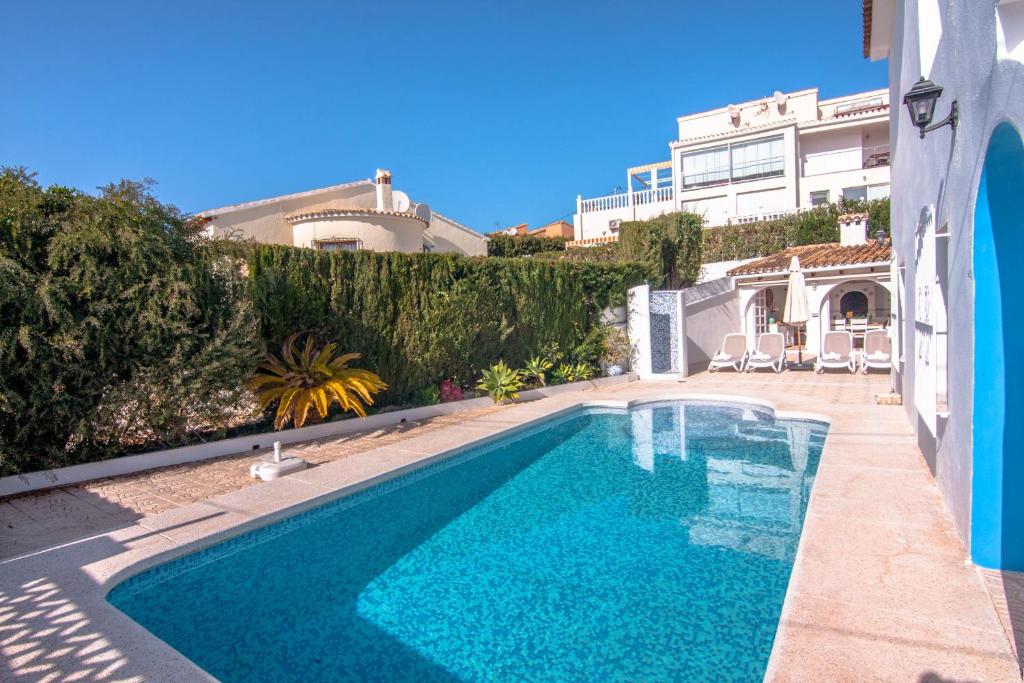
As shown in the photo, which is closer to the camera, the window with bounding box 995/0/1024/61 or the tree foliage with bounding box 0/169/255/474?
the window with bounding box 995/0/1024/61

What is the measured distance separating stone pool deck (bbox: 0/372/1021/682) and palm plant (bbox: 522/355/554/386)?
5693 mm

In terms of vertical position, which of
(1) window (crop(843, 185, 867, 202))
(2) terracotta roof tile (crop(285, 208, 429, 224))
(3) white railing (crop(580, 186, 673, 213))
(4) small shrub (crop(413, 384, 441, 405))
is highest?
(3) white railing (crop(580, 186, 673, 213))

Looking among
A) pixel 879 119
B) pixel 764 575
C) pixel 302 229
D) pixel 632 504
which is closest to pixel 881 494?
pixel 764 575

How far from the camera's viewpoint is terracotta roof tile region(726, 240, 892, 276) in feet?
61.1

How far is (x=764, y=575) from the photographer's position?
524 cm

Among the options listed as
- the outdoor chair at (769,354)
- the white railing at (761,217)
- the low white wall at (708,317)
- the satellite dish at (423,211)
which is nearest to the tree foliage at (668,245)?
the low white wall at (708,317)

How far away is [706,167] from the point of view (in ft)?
124

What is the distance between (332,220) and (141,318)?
1167 centimetres

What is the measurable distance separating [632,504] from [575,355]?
978 centimetres

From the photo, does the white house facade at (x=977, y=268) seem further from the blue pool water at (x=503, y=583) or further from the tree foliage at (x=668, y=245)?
the tree foliage at (x=668, y=245)

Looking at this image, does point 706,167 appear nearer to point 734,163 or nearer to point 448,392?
point 734,163

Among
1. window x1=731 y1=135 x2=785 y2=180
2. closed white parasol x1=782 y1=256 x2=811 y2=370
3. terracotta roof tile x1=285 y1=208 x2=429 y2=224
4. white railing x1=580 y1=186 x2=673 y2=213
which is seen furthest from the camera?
white railing x1=580 y1=186 x2=673 y2=213

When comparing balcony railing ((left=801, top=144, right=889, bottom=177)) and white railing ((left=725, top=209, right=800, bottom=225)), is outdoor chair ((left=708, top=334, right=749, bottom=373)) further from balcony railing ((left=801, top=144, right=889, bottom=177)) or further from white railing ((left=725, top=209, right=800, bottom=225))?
balcony railing ((left=801, top=144, right=889, bottom=177))

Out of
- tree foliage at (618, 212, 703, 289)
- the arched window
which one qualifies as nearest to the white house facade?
tree foliage at (618, 212, 703, 289)
